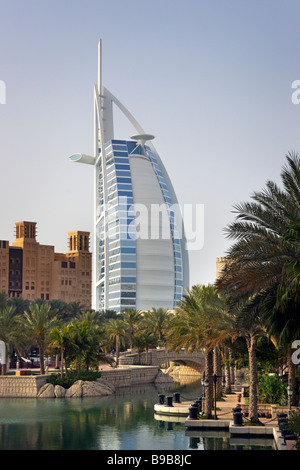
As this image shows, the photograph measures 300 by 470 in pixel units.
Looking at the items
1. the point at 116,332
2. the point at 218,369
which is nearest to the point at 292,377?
the point at 218,369

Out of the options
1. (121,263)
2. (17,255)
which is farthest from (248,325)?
(17,255)

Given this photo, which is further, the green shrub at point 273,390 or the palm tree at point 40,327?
the palm tree at point 40,327

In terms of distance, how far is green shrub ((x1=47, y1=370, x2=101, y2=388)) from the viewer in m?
65.4

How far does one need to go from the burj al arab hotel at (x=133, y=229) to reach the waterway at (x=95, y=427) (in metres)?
107

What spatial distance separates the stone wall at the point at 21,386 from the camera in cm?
6378

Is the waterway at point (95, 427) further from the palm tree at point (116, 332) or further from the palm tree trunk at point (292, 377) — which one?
the palm tree at point (116, 332)

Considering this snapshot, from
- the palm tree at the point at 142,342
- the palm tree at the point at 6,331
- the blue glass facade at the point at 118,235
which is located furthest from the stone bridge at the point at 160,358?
the blue glass facade at the point at 118,235

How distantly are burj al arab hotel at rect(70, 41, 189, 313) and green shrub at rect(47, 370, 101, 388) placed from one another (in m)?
102

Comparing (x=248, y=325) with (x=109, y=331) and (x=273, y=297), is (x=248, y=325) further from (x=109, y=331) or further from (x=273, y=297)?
(x=109, y=331)

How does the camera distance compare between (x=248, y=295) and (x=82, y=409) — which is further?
(x=82, y=409)

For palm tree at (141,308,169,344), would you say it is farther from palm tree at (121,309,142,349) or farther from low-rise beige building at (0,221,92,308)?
low-rise beige building at (0,221,92,308)

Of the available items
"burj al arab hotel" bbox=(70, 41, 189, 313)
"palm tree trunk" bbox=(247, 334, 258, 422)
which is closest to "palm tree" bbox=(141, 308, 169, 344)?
"palm tree trunk" bbox=(247, 334, 258, 422)
